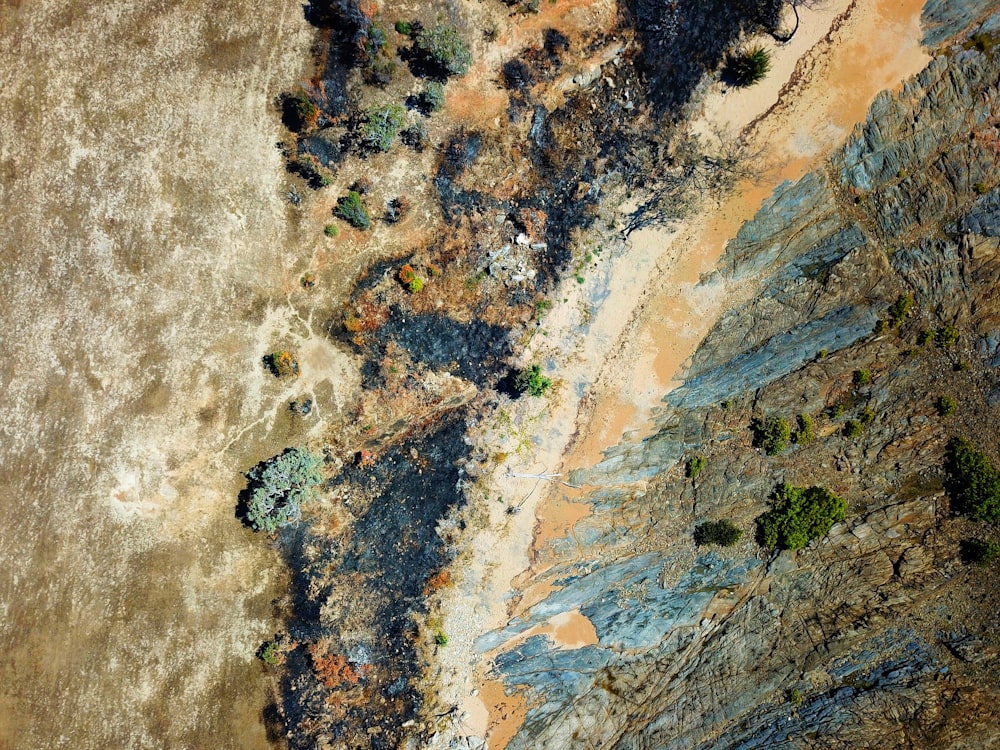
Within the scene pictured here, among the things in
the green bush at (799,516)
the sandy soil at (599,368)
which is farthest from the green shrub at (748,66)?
the green bush at (799,516)

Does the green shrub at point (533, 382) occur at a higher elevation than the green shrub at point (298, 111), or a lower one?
lower

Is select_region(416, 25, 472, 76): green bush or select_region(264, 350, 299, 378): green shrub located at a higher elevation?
select_region(416, 25, 472, 76): green bush

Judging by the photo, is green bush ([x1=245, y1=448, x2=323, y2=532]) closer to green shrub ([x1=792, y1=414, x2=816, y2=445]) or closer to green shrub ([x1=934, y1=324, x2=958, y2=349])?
green shrub ([x1=792, y1=414, x2=816, y2=445])

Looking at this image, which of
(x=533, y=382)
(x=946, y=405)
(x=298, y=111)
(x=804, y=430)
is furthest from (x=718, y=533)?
(x=298, y=111)

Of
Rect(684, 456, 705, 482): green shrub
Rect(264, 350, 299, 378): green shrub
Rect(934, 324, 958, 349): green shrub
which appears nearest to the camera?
→ Rect(934, 324, 958, 349): green shrub

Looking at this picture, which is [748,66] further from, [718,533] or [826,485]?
[718,533]

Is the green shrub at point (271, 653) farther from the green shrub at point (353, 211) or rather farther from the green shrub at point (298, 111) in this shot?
the green shrub at point (298, 111)

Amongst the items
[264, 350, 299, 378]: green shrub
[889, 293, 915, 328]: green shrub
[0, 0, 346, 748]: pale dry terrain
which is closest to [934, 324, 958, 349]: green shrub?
[889, 293, 915, 328]: green shrub
